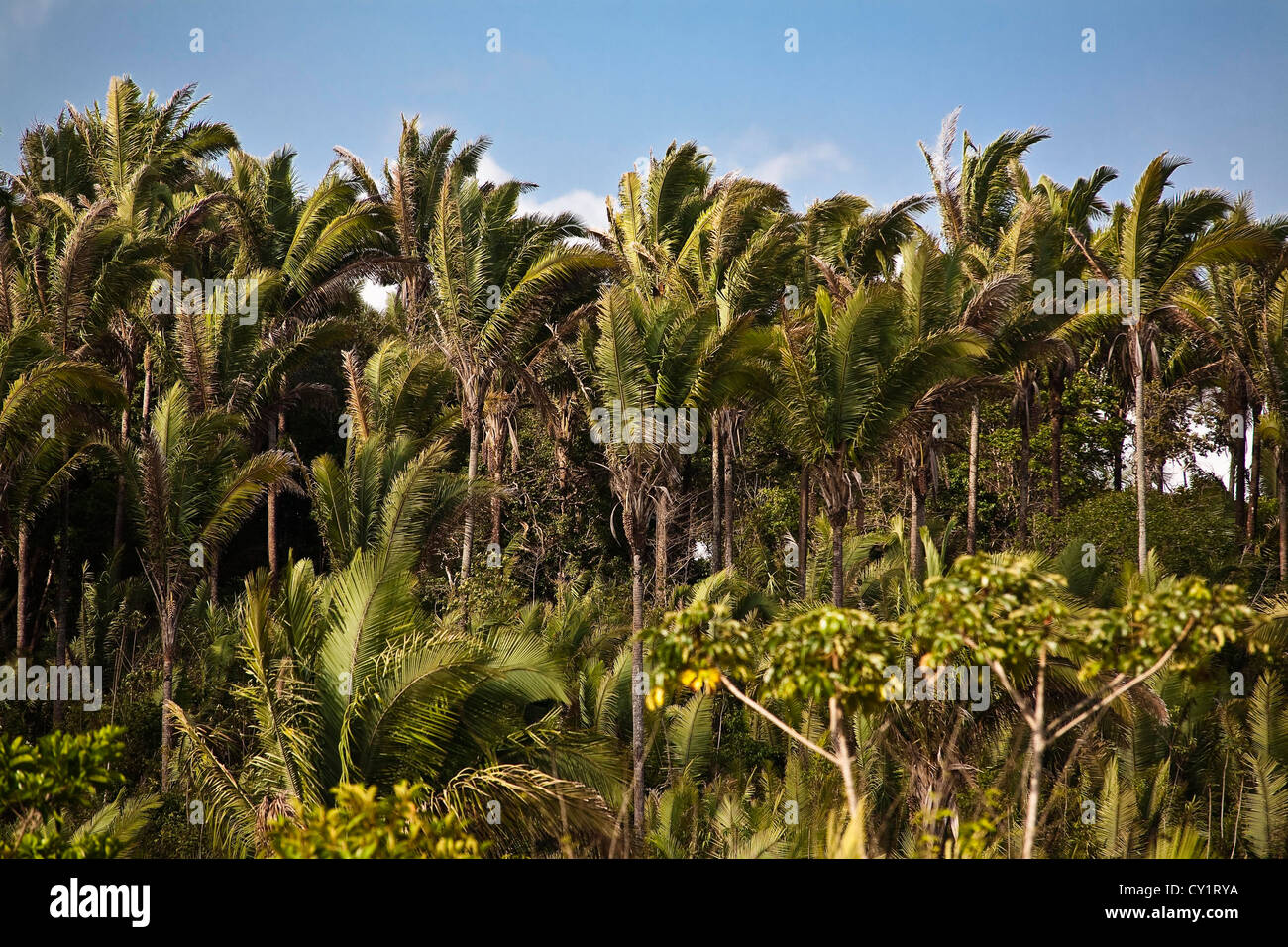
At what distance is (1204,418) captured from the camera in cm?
2311

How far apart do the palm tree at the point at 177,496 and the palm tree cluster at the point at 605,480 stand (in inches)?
2.0

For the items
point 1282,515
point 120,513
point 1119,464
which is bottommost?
point 1282,515

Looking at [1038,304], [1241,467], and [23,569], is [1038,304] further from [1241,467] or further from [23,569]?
[23,569]

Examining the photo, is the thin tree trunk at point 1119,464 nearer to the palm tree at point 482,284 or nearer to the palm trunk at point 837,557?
the palm trunk at point 837,557

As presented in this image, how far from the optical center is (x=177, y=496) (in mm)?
12492

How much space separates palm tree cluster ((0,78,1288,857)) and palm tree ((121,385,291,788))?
0.05 m

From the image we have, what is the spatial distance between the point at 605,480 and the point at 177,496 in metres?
13.2

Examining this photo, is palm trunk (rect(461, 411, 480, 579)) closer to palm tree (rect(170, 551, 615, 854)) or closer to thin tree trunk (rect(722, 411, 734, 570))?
thin tree trunk (rect(722, 411, 734, 570))

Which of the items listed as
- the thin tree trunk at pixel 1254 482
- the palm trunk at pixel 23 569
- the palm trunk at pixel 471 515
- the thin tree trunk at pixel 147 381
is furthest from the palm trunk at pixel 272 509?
the thin tree trunk at pixel 1254 482

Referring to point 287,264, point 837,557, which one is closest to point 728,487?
point 837,557

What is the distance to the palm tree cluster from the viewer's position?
949 cm
